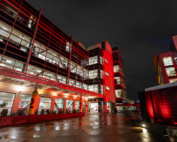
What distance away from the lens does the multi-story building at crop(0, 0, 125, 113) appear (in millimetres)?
19609

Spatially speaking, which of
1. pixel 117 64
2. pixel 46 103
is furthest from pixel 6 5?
pixel 117 64

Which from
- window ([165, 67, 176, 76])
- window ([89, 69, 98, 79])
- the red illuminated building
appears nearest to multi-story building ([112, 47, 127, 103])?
window ([89, 69, 98, 79])

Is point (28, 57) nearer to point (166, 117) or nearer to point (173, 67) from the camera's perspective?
point (166, 117)

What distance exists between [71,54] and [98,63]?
555 inches

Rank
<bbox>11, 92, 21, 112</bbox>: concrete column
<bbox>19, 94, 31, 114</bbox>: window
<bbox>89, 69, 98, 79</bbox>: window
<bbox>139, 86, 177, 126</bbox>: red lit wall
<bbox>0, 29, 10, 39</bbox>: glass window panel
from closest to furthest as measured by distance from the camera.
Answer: <bbox>139, 86, 177, 126</bbox>: red lit wall, <bbox>11, 92, 21, 112</bbox>: concrete column, <bbox>19, 94, 31, 114</bbox>: window, <bbox>0, 29, 10, 39</bbox>: glass window panel, <bbox>89, 69, 98, 79</bbox>: window

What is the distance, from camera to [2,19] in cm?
2184

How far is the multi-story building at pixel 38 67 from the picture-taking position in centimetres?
1961

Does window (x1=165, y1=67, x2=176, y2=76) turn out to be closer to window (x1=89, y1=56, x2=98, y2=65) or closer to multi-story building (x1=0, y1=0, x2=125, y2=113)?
multi-story building (x1=0, y1=0, x2=125, y2=113)

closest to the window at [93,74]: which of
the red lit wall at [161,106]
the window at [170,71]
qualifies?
the window at [170,71]

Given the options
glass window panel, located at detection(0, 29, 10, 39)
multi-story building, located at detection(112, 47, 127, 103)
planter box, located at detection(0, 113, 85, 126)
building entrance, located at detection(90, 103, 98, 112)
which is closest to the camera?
planter box, located at detection(0, 113, 85, 126)

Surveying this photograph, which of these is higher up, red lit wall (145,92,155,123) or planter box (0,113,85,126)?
red lit wall (145,92,155,123)

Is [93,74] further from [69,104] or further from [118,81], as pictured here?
[69,104]

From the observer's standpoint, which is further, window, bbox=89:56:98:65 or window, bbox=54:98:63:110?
window, bbox=89:56:98:65

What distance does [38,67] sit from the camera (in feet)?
87.6
